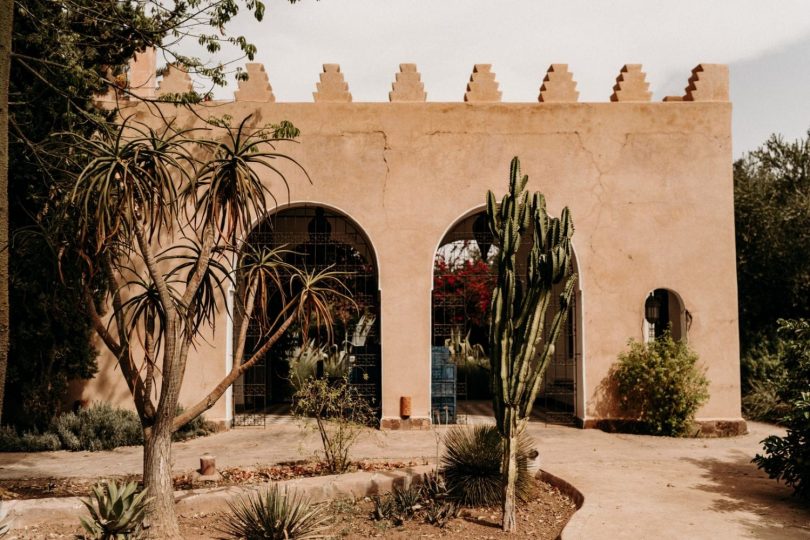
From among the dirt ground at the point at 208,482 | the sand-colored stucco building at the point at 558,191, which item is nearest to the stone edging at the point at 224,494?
the dirt ground at the point at 208,482

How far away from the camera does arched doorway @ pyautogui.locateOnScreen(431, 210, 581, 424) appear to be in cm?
1195

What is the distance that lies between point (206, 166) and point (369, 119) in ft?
18.4

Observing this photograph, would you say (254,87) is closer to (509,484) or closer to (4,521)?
(4,521)

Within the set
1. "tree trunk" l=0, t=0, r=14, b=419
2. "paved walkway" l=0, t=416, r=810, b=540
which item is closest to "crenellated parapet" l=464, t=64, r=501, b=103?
"paved walkway" l=0, t=416, r=810, b=540

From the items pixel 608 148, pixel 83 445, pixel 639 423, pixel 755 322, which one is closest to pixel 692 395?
pixel 639 423

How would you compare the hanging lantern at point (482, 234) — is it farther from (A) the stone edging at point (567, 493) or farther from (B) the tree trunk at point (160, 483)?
(B) the tree trunk at point (160, 483)

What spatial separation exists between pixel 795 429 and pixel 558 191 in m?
5.78

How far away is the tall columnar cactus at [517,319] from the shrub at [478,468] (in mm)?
581

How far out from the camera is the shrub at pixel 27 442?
32.1 ft

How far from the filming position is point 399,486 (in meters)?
7.11

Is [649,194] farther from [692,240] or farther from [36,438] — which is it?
[36,438]

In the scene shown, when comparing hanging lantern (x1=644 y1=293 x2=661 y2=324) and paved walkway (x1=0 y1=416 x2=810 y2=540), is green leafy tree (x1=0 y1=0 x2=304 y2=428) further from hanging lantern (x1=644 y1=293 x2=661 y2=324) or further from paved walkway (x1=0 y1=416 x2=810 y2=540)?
hanging lantern (x1=644 y1=293 x2=661 y2=324)

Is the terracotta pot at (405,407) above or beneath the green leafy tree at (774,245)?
beneath

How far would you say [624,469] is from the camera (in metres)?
8.21
